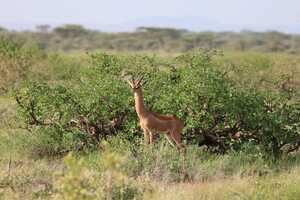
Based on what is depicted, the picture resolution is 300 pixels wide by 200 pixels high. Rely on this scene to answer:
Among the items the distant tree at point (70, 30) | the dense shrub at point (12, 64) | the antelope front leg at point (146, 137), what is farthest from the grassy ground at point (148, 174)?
the distant tree at point (70, 30)

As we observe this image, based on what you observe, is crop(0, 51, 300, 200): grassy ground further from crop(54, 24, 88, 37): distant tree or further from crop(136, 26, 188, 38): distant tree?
crop(136, 26, 188, 38): distant tree

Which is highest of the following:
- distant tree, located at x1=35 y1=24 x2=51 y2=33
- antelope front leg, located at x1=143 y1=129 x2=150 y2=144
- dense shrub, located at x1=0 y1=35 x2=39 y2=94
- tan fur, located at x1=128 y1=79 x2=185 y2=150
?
tan fur, located at x1=128 y1=79 x2=185 y2=150

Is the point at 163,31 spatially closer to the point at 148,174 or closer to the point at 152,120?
the point at 152,120

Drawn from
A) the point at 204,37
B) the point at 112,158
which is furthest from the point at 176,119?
the point at 204,37

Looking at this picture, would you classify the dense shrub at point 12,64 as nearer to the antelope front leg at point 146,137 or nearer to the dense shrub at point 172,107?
the dense shrub at point 172,107

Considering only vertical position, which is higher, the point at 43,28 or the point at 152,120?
the point at 152,120

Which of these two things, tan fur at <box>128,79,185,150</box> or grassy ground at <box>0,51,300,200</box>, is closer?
grassy ground at <box>0,51,300,200</box>

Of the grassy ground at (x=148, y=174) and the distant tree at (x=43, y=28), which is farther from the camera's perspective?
the distant tree at (x=43, y=28)

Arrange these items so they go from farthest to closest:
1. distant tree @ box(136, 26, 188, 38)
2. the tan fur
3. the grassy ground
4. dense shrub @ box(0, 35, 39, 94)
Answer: distant tree @ box(136, 26, 188, 38) → dense shrub @ box(0, 35, 39, 94) → the tan fur → the grassy ground

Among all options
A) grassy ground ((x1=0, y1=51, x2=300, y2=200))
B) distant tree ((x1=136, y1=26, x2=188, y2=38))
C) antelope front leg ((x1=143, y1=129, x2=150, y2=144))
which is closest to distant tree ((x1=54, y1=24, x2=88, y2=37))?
distant tree ((x1=136, y1=26, x2=188, y2=38))

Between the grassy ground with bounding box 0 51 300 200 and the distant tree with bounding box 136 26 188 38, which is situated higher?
the grassy ground with bounding box 0 51 300 200

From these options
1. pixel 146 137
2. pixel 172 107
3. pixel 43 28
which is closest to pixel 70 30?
pixel 43 28

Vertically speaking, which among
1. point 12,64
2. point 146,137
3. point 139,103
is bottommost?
point 12,64

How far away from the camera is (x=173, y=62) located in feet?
51.6
